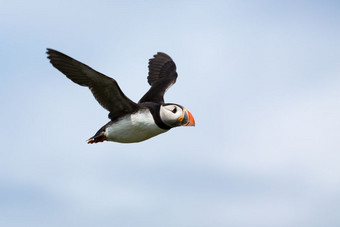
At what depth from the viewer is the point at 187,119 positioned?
10320 millimetres

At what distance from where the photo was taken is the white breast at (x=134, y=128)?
33.3ft

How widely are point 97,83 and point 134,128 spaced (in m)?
1.09

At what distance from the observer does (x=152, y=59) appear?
1405 centimetres

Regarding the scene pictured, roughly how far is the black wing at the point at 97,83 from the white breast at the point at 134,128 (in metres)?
0.18

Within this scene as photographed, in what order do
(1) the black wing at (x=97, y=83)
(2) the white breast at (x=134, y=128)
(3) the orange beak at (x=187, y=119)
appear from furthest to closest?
(3) the orange beak at (x=187, y=119) < (2) the white breast at (x=134, y=128) < (1) the black wing at (x=97, y=83)

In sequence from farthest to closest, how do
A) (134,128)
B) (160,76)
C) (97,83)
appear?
(160,76) < (134,128) < (97,83)

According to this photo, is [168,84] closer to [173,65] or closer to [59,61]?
[173,65]

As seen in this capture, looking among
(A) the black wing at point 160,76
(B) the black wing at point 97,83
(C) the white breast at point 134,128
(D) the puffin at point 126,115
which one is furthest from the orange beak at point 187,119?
(A) the black wing at point 160,76

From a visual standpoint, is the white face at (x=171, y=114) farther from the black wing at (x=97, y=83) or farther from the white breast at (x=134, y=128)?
the black wing at (x=97, y=83)

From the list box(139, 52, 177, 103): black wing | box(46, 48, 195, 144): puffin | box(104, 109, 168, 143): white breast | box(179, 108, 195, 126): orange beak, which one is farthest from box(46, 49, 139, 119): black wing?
box(139, 52, 177, 103): black wing

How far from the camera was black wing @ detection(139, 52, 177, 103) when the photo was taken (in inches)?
475

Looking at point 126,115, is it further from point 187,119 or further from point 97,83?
point 187,119

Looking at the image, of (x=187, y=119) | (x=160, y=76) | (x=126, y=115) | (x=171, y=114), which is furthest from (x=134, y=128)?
(x=160, y=76)

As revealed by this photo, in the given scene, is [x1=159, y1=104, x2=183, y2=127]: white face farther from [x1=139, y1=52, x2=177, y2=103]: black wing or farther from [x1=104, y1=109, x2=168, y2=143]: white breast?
[x1=139, y1=52, x2=177, y2=103]: black wing
